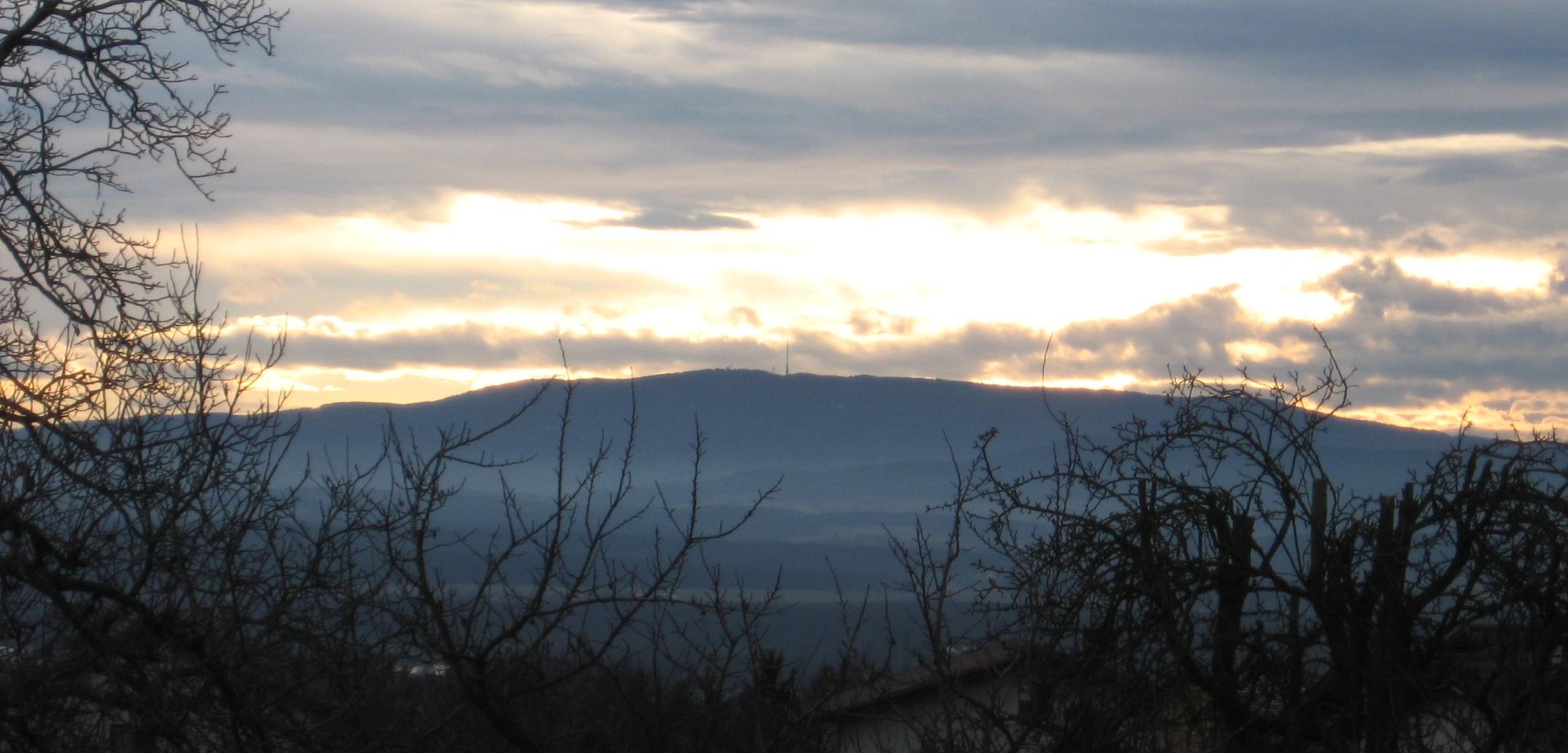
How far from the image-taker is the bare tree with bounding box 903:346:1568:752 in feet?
29.0

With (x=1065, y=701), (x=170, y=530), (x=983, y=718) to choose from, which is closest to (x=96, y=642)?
(x=170, y=530)

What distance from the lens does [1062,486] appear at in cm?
1127

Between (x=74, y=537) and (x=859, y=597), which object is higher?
(x=74, y=537)

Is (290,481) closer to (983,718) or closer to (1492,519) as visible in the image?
(983,718)

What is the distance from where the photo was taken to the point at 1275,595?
34.7 ft

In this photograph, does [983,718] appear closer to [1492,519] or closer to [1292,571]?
[1292,571]

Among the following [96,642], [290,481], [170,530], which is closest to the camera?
[96,642]

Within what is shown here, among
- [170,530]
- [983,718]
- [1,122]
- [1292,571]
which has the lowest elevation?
[983,718]

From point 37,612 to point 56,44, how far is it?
10.5ft

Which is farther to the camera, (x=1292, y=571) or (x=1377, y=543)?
(x=1292, y=571)

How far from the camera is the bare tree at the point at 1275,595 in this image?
884cm

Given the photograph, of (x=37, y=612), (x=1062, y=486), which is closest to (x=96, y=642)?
(x=37, y=612)

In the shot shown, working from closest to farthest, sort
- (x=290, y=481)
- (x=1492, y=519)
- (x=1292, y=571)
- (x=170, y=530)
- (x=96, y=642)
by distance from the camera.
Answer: (x=96, y=642) → (x=170, y=530) → (x=1492, y=519) → (x=1292, y=571) → (x=290, y=481)

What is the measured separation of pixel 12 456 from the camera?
7.54m
